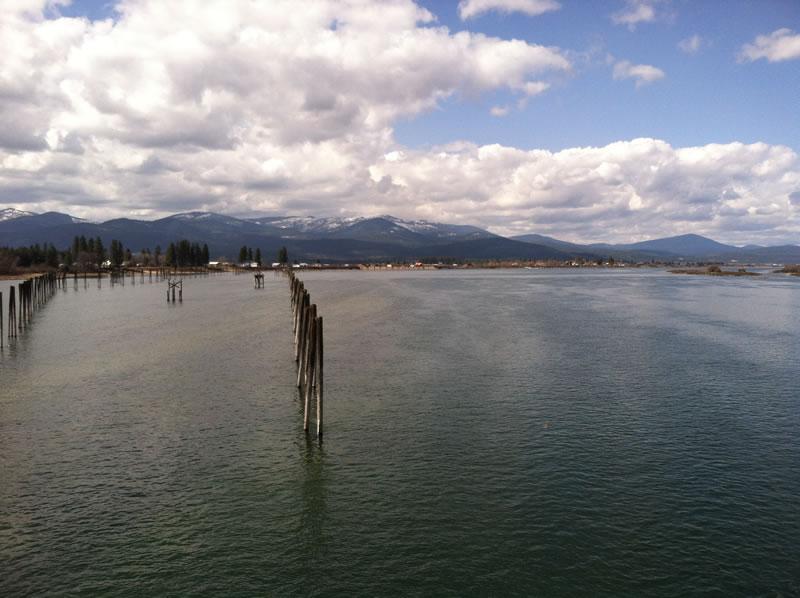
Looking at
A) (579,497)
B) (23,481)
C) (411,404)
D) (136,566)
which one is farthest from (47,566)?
(411,404)

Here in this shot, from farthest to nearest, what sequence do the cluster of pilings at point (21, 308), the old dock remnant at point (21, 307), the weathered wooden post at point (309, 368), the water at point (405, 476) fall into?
1. the old dock remnant at point (21, 307)
2. the cluster of pilings at point (21, 308)
3. the weathered wooden post at point (309, 368)
4. the water at point (405, 476)

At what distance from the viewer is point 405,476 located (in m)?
23.0

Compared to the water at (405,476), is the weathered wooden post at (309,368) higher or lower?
higher

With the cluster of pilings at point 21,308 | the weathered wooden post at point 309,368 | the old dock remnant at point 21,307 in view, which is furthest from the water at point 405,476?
the old dock remnant at point 21,307

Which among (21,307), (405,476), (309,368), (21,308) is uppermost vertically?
(309,368)

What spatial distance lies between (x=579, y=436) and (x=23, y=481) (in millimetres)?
23571

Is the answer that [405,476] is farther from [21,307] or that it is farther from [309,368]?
[21,307]

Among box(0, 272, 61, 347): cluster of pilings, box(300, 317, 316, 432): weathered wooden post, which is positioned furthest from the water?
box(0, 272, 61, 347): cluster of pilings

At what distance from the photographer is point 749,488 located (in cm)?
2208

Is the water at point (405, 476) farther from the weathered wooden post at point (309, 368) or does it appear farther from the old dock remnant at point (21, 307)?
the old dock remnant at point (21, 307)

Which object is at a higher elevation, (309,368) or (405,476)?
(309,368)

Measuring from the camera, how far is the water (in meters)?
16.5

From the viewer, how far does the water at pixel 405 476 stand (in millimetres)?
16453

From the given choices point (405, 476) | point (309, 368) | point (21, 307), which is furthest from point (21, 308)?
point (405, 476)
